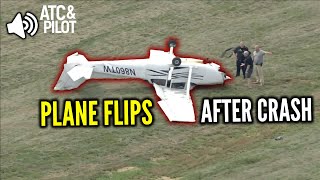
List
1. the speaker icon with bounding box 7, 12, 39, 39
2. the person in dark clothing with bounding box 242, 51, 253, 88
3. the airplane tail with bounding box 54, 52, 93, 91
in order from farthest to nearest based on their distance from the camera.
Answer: the speaker icon with bounding box 7, 12, 39, 39, the airplane tail with bounding box 54, 52, 93, 91, the person in dark clothing with bounding box 242, 51, 253, 88

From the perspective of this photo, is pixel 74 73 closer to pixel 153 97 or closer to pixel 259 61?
pixel 153 97

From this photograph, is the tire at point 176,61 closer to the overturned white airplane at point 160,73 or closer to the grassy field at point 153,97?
the overturned white airplane at point 160,73

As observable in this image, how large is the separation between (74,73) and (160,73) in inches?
146

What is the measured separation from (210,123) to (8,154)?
309 inches

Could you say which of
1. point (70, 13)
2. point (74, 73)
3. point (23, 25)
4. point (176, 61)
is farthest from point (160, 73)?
point (23, 25)

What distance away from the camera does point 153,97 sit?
28250 millimetres

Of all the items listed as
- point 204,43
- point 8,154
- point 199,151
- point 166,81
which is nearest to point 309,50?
point 204,43

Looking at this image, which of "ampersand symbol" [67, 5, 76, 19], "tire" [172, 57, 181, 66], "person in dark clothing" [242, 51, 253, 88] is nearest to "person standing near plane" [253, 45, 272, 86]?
"person in dark clothing" [242, 51, 253, 88]

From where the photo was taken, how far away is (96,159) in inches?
953

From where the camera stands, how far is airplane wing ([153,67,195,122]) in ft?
81.3

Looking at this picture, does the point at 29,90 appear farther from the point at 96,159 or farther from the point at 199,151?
the point at 199,151

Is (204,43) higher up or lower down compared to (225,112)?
higher up

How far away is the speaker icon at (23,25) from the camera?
37.8 meters

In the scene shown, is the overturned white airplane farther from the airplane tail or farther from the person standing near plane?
the person standing near plane
